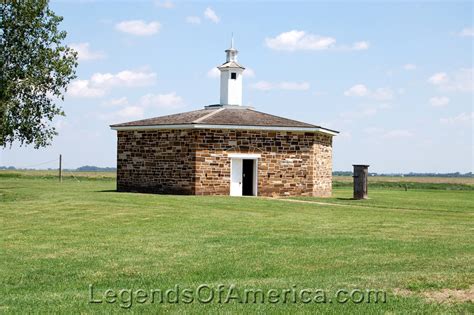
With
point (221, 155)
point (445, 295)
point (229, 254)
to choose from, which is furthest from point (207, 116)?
point (445, 295)

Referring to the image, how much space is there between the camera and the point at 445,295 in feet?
31.4

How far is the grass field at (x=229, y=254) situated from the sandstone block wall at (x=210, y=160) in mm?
6901

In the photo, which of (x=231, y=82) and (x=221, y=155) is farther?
(x=231, y=82)

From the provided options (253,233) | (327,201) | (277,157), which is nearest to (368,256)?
(253,233)

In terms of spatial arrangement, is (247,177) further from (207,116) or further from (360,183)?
(360,183)

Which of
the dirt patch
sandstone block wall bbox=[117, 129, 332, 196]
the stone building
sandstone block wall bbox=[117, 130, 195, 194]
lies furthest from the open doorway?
the dirt patch

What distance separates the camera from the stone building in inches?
1240

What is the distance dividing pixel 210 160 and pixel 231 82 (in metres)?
7.23

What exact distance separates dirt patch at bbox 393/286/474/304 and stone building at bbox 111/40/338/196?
2194 cm

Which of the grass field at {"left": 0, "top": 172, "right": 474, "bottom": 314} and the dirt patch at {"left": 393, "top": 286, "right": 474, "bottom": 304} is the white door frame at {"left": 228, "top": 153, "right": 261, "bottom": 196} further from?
the dirt patch at {"left": 393, "top": 286, "right": 474, "bottom": 304}

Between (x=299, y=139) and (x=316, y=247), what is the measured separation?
18294 mm

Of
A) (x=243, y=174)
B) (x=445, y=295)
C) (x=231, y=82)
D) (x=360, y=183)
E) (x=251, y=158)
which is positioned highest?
(x=231, y=82)

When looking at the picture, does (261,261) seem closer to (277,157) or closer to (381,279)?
(381,279)

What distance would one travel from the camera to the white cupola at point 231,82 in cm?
3712
